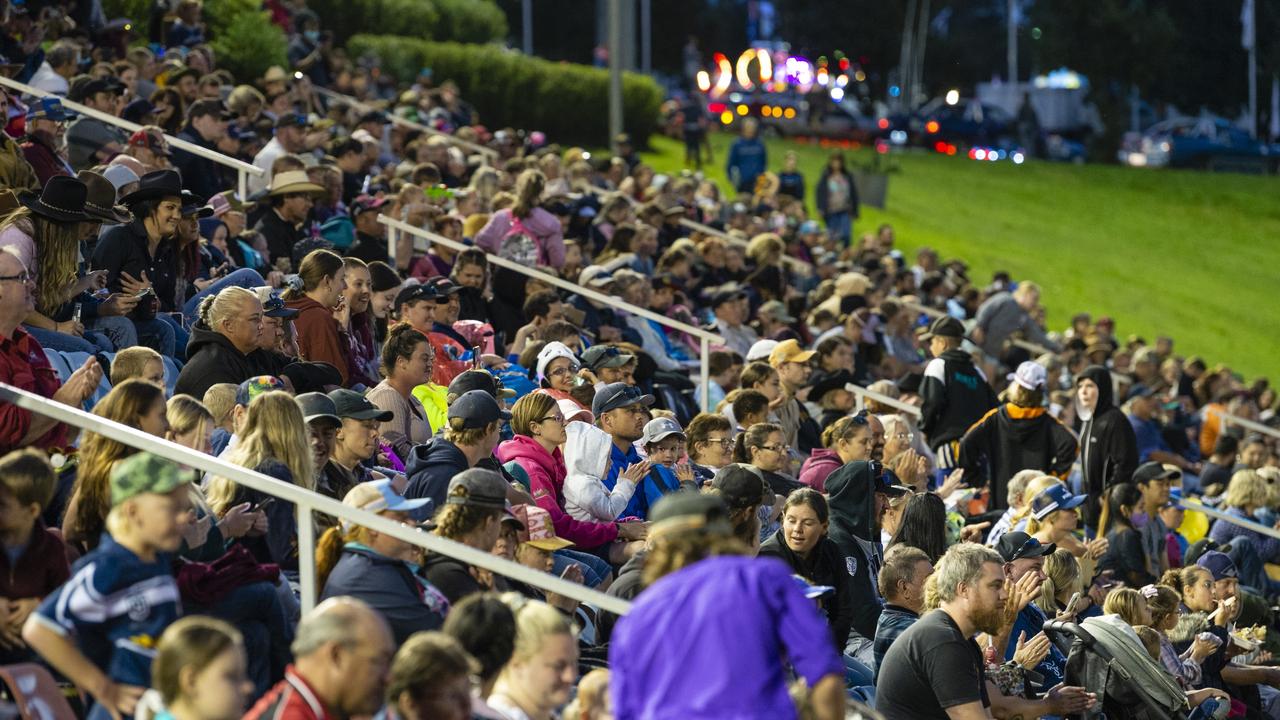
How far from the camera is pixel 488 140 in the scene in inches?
938

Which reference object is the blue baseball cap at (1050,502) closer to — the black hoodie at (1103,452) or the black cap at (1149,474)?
the black cap at (1149,474)

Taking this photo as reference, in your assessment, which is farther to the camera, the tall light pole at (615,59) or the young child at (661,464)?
the tall light pole at (615,59)

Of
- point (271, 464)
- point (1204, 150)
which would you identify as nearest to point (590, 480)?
point (271, 464)

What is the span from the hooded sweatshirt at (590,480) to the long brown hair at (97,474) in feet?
10.3

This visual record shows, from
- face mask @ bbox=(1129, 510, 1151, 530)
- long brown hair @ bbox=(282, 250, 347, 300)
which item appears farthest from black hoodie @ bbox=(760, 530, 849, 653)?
face mask @ bbox=(1129, 510, 1151, 530)

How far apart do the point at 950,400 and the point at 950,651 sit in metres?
6.79

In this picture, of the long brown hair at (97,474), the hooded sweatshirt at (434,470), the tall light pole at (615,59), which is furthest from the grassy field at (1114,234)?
the long brown hair at (97,474)

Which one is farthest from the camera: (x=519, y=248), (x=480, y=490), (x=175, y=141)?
(x=519, y=248)

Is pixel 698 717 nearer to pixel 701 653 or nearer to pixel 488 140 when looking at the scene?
pixel 701 653

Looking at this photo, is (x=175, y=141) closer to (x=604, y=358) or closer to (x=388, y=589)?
(x=604, y=358)

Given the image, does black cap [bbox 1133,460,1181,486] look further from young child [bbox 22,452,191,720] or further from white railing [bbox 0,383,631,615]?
young child [bbox 22,452,191,720]

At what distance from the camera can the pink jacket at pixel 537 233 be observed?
14805mm

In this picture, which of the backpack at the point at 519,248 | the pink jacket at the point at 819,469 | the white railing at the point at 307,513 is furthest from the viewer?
the backpack at the point at 519,248

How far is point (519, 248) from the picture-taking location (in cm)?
1464
